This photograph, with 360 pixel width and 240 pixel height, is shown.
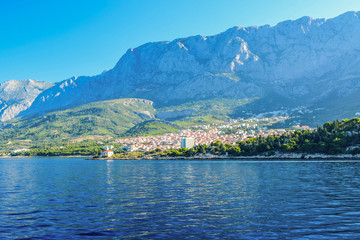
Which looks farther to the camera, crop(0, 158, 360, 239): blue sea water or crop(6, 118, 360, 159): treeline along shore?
crop(6, 118, 360, 159): treeline along shore

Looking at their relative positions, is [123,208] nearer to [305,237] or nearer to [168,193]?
[168,193]

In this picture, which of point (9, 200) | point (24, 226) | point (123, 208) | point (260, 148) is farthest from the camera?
point (260, 148)

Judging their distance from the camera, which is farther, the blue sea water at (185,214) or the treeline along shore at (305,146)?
the treeline along shore at (305,146)

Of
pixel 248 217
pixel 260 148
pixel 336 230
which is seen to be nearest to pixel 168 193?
pixel 248 217

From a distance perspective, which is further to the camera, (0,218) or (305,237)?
(0,218)

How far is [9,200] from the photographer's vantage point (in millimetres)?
36219

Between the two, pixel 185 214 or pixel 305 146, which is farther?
Answer: pixel 305 146

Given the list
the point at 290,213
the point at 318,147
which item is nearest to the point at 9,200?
the point at 290,213

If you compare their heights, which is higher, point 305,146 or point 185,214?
point 305,146

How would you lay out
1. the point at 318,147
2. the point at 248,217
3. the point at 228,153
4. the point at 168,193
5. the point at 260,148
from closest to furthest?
the point at 248,217 < the point at 168,193 < the point at 318,147 < the point at 260,148 < the point at 228,153

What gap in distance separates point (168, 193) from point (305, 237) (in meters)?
23.1

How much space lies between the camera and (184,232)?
825 inches

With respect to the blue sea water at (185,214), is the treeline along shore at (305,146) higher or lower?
higher

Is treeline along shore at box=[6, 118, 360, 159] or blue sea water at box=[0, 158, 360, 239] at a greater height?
treeline along shore at box=[6, 118, 360, 159]
